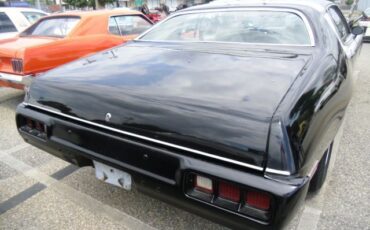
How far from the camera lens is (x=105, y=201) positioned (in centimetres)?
248

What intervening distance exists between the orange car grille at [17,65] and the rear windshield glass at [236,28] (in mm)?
1933

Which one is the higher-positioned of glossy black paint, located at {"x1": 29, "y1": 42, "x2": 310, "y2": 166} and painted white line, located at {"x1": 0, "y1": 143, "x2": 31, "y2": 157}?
glossy black paint, located at {"x1": 29, "y1": 42, "x2": 310, "y2": 166}

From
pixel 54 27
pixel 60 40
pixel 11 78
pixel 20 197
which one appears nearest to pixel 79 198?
pixel 20 197

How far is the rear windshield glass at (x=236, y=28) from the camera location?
246cm

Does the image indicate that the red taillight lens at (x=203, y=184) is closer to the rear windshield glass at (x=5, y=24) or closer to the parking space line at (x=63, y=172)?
the parking space line at (x=63, y=172)

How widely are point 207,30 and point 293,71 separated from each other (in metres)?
1.19

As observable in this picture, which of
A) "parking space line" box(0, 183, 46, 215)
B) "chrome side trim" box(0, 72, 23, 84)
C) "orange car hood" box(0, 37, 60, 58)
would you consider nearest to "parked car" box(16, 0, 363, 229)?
"parking space line" box(0, 183, 46, 215)

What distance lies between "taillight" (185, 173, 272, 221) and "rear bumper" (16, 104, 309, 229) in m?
0.02

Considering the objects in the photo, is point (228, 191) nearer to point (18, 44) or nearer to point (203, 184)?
point (203, 184)

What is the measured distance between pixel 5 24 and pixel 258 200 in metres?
6.67

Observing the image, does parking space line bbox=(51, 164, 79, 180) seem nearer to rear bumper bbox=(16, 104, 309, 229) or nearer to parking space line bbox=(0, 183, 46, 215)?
parking space line bbox=(0, 183, 46, 215)

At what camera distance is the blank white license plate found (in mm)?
1877

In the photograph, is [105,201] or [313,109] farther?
[105,201]

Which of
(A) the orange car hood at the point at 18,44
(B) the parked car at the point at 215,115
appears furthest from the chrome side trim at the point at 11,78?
(B) the parked car at the point at 215,115
